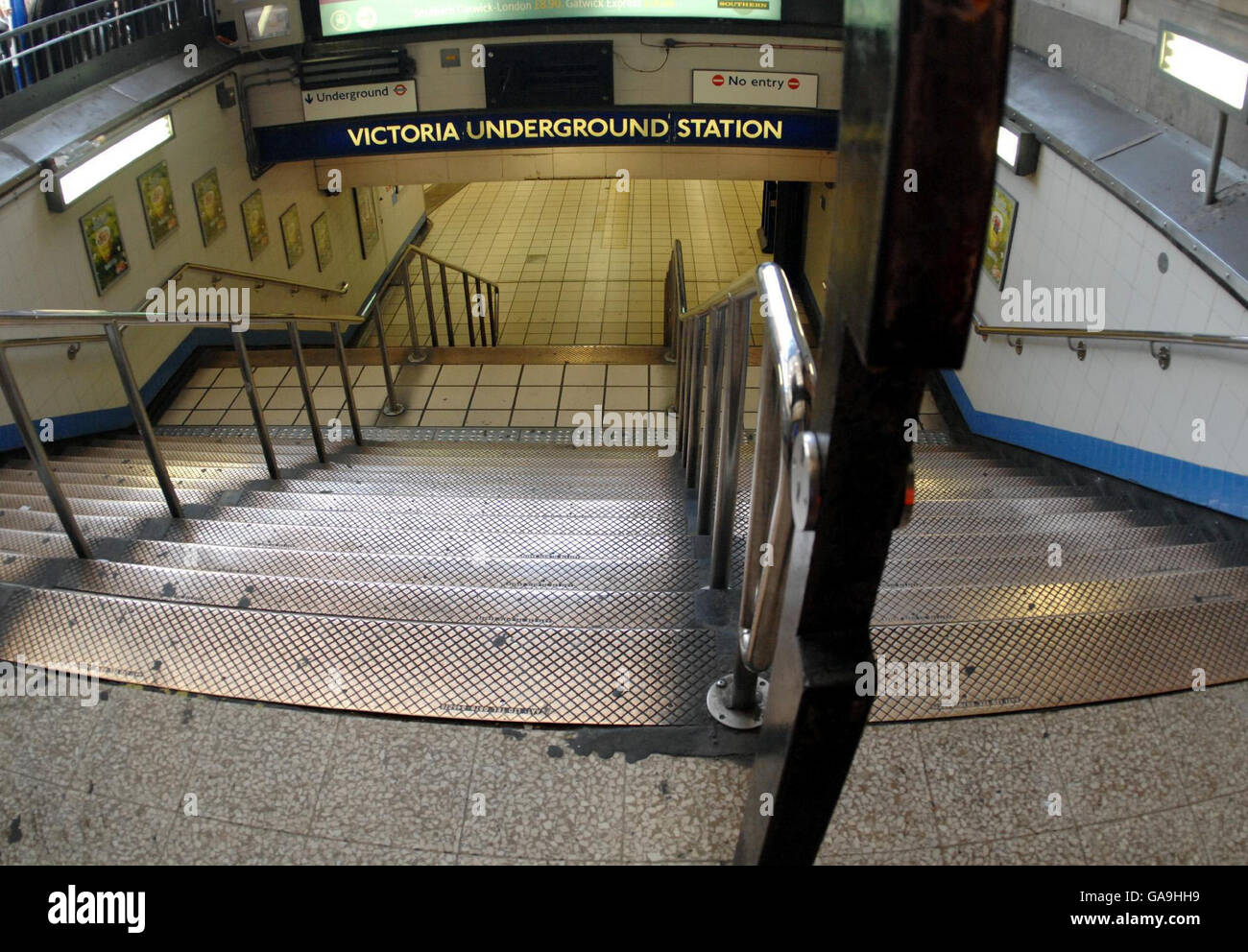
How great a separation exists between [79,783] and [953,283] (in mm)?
1742

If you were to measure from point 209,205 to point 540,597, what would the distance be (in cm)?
552

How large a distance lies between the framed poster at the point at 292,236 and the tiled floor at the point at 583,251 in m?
1.17

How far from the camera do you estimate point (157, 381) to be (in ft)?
19.4

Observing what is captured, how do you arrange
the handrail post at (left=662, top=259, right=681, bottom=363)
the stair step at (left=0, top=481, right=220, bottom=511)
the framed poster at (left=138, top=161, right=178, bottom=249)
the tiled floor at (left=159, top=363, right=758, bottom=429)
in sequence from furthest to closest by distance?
the handrail post at (left=662, top=259, right=681, bottom=363) → the tiled floor at (left=159, top=363, right=758, bottom=429) → the framed poster at (left=138, top=161, right=178, bottom=249) → the stair step at (left=0, top=481, right=220, bottom=511)

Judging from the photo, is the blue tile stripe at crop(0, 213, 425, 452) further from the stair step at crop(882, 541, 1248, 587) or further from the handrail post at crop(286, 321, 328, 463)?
the stair step at crop(882, 541, 1248, 587)

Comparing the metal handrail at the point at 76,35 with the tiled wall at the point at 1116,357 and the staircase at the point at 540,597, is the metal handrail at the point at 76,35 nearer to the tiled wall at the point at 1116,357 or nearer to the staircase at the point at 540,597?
the staircase at the point at 540,597

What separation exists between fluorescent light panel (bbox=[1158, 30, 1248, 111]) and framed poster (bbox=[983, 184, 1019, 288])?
67.5 inches

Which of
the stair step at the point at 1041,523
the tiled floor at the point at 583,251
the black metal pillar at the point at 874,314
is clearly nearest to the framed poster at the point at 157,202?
the tiled floor at the point at 583,251

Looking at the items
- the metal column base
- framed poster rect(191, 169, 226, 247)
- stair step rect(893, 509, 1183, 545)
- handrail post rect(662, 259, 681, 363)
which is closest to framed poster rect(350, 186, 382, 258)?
framed poster rect(191, 169, 226, 247)

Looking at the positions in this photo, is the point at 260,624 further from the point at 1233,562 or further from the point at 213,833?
the point at 1233,562

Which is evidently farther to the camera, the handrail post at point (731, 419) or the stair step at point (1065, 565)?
the stair step at point (1065, 565)

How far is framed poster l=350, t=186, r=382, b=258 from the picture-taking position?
31.3 ft

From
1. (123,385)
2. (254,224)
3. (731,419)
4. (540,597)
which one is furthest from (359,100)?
(731,419)

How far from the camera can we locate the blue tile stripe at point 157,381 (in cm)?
476
